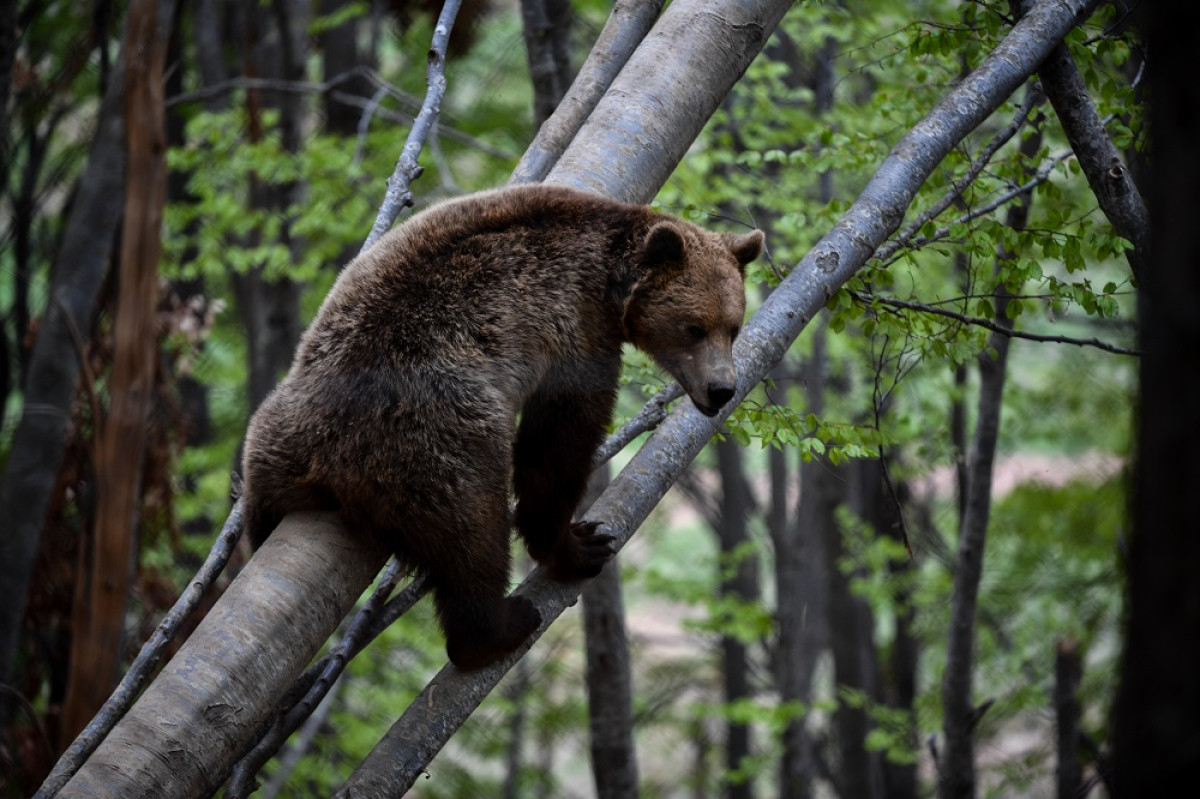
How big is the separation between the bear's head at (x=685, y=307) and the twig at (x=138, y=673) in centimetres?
171

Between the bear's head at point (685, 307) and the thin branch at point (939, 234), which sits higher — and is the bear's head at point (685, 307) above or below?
below

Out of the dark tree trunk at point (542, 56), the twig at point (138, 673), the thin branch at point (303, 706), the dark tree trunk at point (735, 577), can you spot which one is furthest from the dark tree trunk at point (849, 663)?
the twig at point (138, 673)

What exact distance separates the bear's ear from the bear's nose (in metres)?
0.55

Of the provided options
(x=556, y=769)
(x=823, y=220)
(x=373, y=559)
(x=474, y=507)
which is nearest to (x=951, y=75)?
(x=823, y=220)

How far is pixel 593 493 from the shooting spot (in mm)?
6703

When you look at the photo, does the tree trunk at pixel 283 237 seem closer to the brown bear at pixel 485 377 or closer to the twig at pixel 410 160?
the twig at pixel 410 160

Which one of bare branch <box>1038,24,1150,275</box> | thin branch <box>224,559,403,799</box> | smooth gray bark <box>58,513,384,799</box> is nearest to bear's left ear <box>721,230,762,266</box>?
bare branch <box>1038,24,1150,275</box>

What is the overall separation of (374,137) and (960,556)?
20.7 ft

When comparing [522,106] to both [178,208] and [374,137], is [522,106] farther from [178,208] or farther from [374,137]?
[178,208]

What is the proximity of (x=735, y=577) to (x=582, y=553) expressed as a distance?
959cm

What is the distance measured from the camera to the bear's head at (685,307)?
397cm

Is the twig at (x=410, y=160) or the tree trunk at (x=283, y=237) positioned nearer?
the twig at (x=410, y=160)

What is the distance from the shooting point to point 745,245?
4.37 m

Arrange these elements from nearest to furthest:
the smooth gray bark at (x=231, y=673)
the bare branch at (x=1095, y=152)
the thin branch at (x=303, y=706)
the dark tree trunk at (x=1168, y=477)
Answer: the dark tree trunk at (x=1168, y=477) < the smooth gray bark at (x=231, y=673) < the thin branch at (x=303, y=706) < the bare branch at (x=1095, y=152)
